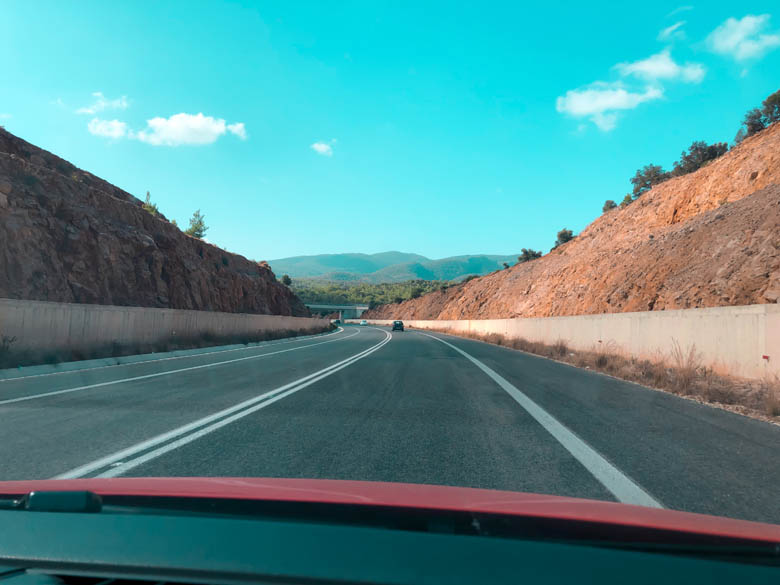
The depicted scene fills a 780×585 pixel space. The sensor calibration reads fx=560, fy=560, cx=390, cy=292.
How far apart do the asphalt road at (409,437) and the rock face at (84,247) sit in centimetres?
1675

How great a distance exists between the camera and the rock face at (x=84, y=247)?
2617cm

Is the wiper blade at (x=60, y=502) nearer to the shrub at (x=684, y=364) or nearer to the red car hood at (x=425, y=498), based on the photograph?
the red car hood at (x=425, y=498)

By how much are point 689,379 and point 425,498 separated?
A: 463 inches

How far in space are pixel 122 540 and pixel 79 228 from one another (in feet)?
108

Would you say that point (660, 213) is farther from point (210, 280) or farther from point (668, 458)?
point (668, 458)

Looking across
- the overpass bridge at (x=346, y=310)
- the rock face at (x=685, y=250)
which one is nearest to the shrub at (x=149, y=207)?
the rock face at (x=685, y=250)

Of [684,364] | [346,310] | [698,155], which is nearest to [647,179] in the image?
[698,155]

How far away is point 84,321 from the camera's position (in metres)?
18.6

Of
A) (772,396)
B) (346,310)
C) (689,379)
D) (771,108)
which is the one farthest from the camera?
(346,310)

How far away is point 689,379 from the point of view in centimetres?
1238

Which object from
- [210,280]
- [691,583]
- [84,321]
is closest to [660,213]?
[210,280]

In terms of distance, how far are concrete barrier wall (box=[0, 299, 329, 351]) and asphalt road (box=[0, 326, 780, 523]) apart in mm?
4307

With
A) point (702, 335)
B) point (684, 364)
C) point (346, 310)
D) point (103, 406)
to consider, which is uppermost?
point (346, 310)

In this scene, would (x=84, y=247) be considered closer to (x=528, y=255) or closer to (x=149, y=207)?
(x=149, y=207)
